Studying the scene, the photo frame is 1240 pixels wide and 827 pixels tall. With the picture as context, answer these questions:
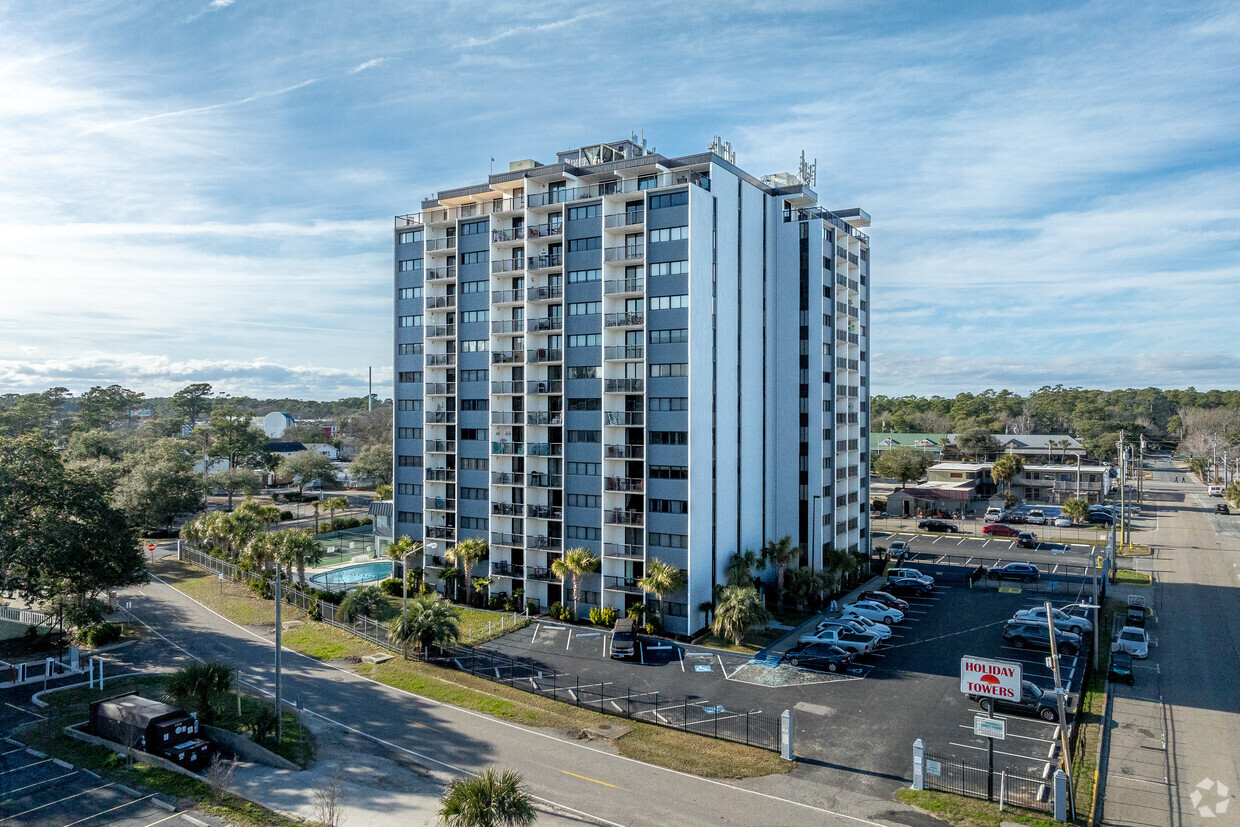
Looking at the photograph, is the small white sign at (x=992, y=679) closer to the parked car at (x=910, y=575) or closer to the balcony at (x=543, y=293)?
the parked car at (x=910, y=575)

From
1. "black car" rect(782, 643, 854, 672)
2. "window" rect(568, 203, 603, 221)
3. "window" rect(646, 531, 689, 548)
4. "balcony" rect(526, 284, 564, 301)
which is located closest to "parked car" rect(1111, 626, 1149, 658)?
"black car" rect(782, 643, 854, 672)

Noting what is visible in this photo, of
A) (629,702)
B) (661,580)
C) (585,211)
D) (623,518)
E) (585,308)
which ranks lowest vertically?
(629,702)

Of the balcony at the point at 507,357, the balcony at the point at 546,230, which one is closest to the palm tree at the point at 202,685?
the balcony at the point at 507,357

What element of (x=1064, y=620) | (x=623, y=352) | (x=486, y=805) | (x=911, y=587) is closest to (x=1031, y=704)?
(x=1064, y=620)

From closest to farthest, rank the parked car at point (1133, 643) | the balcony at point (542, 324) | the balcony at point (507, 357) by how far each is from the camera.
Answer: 1. the parked car at point (1133, 643)
2. the balcony at point (542, 324)
3. the balcony at point (507, 357)

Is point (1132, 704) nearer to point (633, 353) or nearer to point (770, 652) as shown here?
point (770, 652)

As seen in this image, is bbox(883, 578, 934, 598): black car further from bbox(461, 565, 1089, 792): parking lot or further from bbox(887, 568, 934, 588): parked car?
bbox(461, 565, 1089, 792): parking lot

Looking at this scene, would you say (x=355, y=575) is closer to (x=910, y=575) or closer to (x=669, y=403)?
(x=669, y=403)
